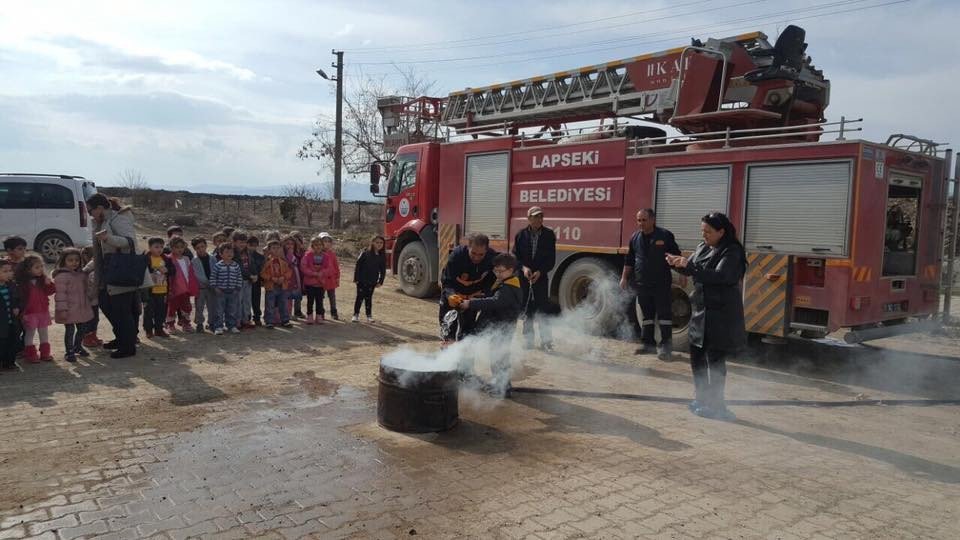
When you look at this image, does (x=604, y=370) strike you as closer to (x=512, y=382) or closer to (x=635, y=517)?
(x=512, y=382)

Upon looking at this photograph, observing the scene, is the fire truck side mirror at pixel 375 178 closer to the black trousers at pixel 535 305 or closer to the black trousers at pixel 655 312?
the black trousers at pixel 535 305

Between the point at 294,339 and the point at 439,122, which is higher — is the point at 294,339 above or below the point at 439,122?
below

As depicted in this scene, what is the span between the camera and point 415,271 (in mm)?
12625

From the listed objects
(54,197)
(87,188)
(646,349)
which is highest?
(87,188)

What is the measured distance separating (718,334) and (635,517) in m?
2.35

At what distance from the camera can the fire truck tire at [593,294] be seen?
9.16 meters

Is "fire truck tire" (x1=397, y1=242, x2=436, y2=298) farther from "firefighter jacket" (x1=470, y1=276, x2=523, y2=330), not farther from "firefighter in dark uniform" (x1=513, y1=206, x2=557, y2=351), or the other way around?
"firefighter jacket" (x1=470, y1=276, x2=523, y2=330)

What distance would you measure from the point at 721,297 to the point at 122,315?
5.99m

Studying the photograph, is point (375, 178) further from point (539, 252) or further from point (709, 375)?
point (709, 375)

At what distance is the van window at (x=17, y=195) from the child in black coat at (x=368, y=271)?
1017cm

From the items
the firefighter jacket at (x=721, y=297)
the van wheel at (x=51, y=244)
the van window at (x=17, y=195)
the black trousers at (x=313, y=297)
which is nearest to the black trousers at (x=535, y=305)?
the firefighter jacket at (x=721, y=297)

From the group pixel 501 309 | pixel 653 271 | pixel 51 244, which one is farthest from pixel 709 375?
pixel 51 244

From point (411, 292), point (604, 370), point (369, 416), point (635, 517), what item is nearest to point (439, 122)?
point (411, 292)

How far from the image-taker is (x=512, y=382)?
6.65 m
